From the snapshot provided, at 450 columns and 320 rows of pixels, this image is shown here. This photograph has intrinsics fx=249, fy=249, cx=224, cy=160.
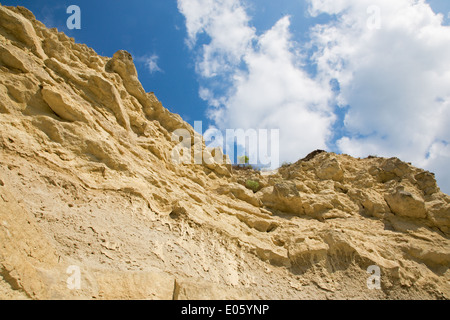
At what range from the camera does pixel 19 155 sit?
441cm

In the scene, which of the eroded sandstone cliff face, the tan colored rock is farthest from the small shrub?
the tan colored rock

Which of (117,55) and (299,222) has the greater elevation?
(117,55)

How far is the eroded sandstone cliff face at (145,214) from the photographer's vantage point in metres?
3.59

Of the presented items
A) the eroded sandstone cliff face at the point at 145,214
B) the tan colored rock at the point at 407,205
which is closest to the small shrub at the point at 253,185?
the eroded sandstone cliff face at the point at 145,214

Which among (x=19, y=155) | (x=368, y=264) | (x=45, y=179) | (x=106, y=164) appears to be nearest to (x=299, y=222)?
(x=368, y=264)

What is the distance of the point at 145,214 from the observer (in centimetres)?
531

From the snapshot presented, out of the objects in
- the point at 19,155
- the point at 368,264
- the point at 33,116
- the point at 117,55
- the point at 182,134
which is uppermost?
the point at 117,55

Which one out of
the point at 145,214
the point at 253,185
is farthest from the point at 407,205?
the point at 145,214

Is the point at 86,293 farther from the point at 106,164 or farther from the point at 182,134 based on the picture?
the point at 182,134

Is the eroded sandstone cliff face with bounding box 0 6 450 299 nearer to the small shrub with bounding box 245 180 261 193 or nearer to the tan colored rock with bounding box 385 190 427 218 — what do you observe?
the tan colored rock with bounding box 385 190 427 218

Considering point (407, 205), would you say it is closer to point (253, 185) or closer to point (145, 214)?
point (253, 185)

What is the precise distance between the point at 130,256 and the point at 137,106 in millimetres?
6338

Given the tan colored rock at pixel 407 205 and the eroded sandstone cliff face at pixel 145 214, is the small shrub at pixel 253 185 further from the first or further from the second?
the tan colored rock at pixel 407 205

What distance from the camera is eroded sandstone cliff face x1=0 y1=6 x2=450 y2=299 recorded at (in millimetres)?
3588
